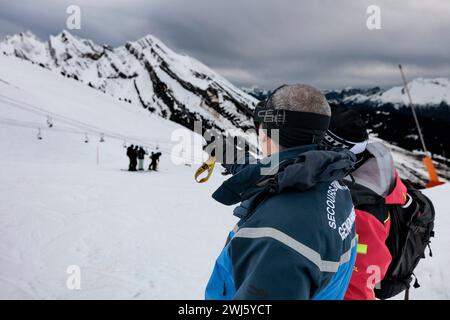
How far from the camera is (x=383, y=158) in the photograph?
252 cm

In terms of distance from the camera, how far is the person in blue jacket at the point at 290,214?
1.26 m

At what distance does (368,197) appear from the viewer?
231 centimetres

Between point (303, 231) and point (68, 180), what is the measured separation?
13.0 m

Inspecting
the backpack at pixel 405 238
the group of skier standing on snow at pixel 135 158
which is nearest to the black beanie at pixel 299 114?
the backpack at pixel 405 238

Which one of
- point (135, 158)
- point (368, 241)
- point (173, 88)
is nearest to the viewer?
point (368, 241)

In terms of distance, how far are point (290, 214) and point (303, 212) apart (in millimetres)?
64

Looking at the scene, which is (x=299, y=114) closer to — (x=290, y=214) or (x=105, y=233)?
(x=290, y=214)

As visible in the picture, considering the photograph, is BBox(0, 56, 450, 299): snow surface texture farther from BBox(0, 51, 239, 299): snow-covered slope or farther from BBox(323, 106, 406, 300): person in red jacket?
BBox(323, 106, 406, 300): person in red jacket

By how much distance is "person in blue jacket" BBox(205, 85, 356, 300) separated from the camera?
4.12 feet

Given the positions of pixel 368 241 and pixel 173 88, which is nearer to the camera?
pixel 368 241

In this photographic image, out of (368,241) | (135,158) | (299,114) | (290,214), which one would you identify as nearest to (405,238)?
(368,241)

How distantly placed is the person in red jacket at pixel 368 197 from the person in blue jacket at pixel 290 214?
1.88ft

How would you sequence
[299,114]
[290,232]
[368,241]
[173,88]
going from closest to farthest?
[290,232] < [299,114] < [368,241] < [173,88]
